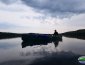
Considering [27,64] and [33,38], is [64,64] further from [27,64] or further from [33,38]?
[33,38]

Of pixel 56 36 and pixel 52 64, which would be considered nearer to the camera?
pixel 52 64

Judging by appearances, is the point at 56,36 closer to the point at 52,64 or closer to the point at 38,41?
the point at 38,41

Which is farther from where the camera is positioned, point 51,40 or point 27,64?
point 51,40

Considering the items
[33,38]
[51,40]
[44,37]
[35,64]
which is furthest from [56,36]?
[35,64]

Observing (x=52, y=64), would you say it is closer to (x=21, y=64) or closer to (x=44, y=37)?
(x=21, y=64)

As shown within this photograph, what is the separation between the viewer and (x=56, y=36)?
5159cm

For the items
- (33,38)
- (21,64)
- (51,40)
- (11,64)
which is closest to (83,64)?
(21,64)

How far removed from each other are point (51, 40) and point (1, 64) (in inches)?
1336

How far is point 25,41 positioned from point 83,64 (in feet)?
95.7

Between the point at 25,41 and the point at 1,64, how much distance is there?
1068 inches

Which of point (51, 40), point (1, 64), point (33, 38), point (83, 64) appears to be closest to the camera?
point (83, 64)

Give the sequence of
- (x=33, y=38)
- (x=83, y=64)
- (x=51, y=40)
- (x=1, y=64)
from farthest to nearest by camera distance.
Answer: (x=51, y=40), (x=33, y=38), (x=1, y=64), (x=83, y=64)

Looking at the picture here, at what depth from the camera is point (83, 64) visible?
14664 mm

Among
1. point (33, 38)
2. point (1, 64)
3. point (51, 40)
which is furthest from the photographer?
point (51, 40)
